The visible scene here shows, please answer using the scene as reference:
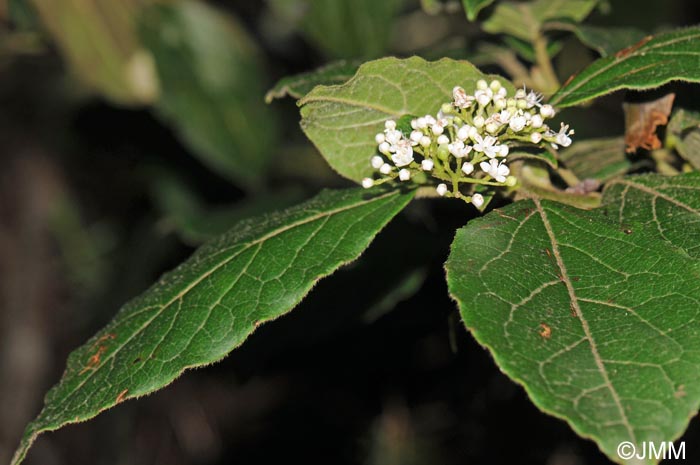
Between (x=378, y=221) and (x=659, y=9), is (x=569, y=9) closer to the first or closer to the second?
(x=378, y=221)

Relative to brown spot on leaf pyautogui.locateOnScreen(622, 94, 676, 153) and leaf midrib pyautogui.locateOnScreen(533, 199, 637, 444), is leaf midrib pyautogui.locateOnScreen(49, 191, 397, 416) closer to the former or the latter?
leaf midrib pyautogui.locateOnScreen(533, 199, 637, 444)

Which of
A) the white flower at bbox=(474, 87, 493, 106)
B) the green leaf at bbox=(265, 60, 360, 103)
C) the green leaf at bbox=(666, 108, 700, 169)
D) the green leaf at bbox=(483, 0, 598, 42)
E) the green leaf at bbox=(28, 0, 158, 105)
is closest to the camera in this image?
the white flower at bbox=(474, 87, 493, 106)

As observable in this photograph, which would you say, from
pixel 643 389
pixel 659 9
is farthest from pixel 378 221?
pixel 659 9

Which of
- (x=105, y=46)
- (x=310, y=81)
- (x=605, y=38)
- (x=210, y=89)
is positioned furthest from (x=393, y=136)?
(x=105, y=46)

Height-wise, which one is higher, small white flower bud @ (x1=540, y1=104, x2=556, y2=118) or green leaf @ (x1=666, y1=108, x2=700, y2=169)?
small white flower bud @ (x1=540, y1=104, x2=556, y2=118)

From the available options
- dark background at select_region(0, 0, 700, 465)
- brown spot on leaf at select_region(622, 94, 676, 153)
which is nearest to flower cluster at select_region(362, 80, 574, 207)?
brown spot on leaf at select_region(622, 94, 676, 153)

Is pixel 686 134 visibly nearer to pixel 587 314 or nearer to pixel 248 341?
pixel 587 314
